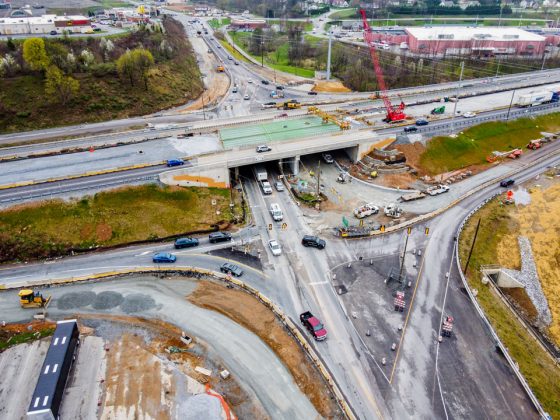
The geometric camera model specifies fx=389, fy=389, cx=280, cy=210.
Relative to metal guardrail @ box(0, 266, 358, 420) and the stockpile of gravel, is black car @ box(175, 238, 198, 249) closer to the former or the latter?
metal guardrail @ box(0, 266, 358, 420)

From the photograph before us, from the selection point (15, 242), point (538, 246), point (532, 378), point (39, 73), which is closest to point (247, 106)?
point (39, 73)

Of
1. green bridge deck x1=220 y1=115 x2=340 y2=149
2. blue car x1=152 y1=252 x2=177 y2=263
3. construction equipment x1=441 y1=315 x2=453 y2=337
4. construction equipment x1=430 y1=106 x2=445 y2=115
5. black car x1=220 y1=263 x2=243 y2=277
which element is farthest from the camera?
construction equipment x1=430 y1=106 x2=445 y2=115

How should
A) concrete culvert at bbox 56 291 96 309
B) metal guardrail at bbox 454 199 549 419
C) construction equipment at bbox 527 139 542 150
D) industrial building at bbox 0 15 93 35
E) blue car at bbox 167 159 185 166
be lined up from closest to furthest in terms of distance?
metal guardrail at bbox 454 199 549 419 → concrete culvert at bbox 56 291 96 309 → blue car at bbox 167 159 185 166 → construction equipment at bbox 527 139 542 150 → industrial building at bbox 0 15 93 35

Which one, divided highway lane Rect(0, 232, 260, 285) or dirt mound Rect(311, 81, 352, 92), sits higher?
dirt mound Rect(311, 81, 352, 92)

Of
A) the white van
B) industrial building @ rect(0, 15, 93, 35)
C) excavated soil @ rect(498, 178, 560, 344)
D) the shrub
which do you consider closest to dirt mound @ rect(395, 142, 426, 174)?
excavated soil @ rect(498, 178, 560, 344)

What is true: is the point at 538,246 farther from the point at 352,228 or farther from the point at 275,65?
the point at 275,65

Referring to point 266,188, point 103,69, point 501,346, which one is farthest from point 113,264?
point 103,69

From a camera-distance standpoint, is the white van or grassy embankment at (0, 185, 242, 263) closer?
grassy embankment at (0, 185, 242, 263)

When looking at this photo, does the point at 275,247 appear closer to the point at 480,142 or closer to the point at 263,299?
the point at 263,299
